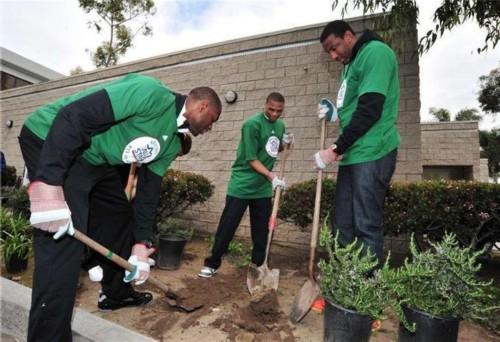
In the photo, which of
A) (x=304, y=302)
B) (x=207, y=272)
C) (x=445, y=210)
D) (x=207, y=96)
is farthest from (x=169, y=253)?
(x=445, y=210)

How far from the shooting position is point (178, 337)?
2117mm

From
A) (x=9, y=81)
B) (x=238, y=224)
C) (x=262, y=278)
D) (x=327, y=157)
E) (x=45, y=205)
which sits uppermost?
(x=9, y=81)

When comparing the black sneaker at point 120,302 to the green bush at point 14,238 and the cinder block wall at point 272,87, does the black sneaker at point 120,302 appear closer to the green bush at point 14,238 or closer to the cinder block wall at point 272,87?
the green bush at point 14,238

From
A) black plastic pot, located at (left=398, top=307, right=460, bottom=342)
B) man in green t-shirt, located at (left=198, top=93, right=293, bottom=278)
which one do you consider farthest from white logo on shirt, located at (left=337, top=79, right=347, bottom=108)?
black plastic pot, located at (left=398, top=307, right=460, bottom=342)

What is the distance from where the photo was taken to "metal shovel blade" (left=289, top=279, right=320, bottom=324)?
2.33 meters

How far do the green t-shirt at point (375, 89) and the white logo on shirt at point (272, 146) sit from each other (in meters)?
1.03

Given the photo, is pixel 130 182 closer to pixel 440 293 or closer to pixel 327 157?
pixel 327 157

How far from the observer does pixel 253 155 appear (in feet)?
10.5

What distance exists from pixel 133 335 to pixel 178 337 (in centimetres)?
39

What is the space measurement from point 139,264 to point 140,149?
2.40 feet

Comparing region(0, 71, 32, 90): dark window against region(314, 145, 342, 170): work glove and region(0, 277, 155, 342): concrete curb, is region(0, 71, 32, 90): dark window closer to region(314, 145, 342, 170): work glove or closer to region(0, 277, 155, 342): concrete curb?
region(0, 277, 155, 342): concrete curb

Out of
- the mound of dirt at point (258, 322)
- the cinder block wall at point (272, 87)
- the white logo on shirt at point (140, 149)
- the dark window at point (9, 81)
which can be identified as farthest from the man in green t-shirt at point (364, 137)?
the dark window at point (9, 81)

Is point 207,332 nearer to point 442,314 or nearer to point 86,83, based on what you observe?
point 442,314

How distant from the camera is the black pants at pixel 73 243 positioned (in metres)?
1.61
